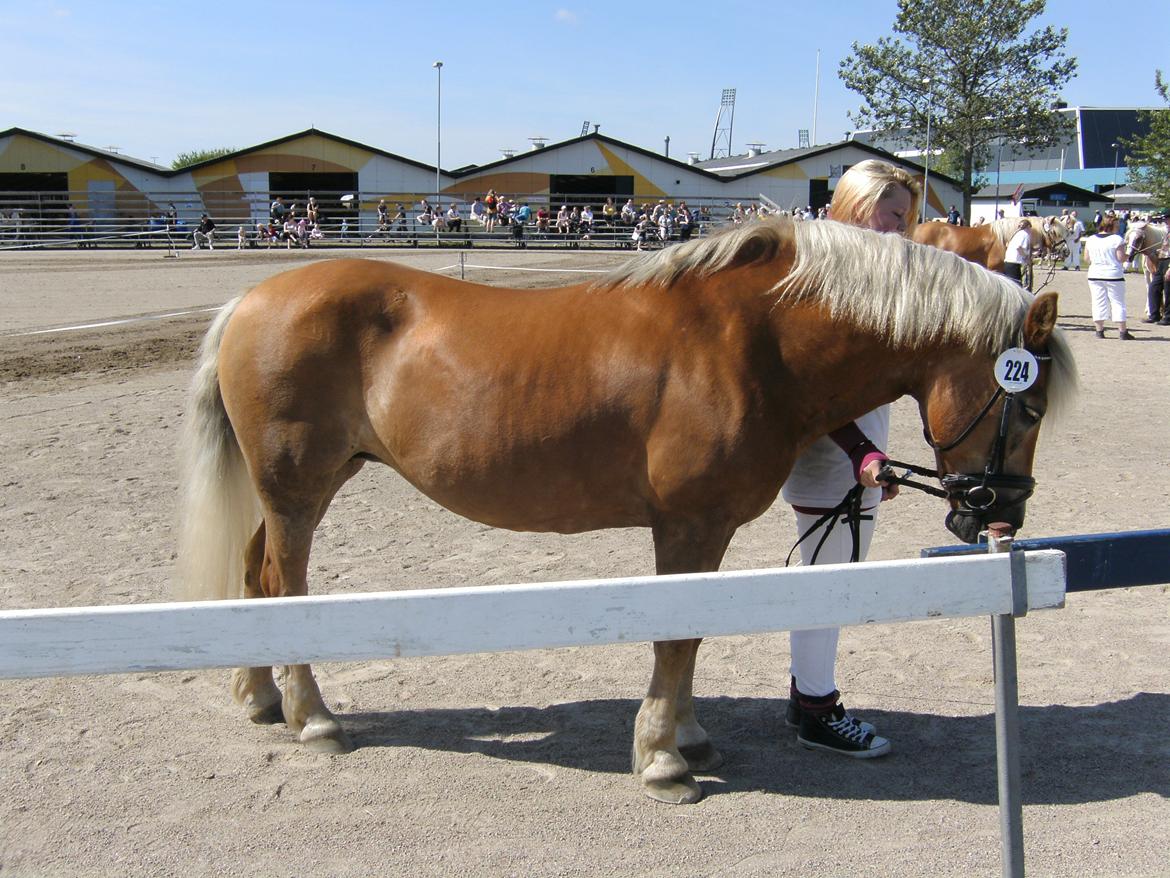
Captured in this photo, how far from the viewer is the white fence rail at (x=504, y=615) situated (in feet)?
6.23

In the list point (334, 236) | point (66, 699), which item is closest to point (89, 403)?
point (66, 699)

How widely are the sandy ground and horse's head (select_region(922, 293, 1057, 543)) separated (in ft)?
3.13

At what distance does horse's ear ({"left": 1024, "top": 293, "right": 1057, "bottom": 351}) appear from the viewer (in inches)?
107

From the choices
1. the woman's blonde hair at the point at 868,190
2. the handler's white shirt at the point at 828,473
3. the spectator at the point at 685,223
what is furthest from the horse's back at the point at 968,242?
the spectator at the point at 685,223

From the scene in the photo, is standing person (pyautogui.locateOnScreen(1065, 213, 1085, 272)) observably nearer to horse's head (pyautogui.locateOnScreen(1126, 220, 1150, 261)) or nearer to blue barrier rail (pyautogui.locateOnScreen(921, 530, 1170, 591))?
horse's head (pyautogui.locateOnScreen(1126, 220, 1150, 261))

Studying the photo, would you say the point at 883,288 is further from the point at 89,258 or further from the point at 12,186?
the point at 12,186

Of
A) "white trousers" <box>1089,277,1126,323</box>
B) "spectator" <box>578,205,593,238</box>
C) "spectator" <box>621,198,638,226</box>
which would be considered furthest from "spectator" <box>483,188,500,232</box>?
"white trousers" <box>1089,277,1126,323</box>

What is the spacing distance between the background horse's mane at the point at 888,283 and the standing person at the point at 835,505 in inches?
16.0

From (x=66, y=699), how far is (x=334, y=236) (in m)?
33.4

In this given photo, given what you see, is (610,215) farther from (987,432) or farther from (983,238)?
(987,432)

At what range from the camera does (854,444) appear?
3.17 m

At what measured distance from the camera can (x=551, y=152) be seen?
1678 inches

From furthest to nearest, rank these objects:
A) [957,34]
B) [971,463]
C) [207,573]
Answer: [957,34] → [207,573] → [971,463]

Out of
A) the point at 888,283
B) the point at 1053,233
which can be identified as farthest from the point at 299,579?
the point at 1053,233
